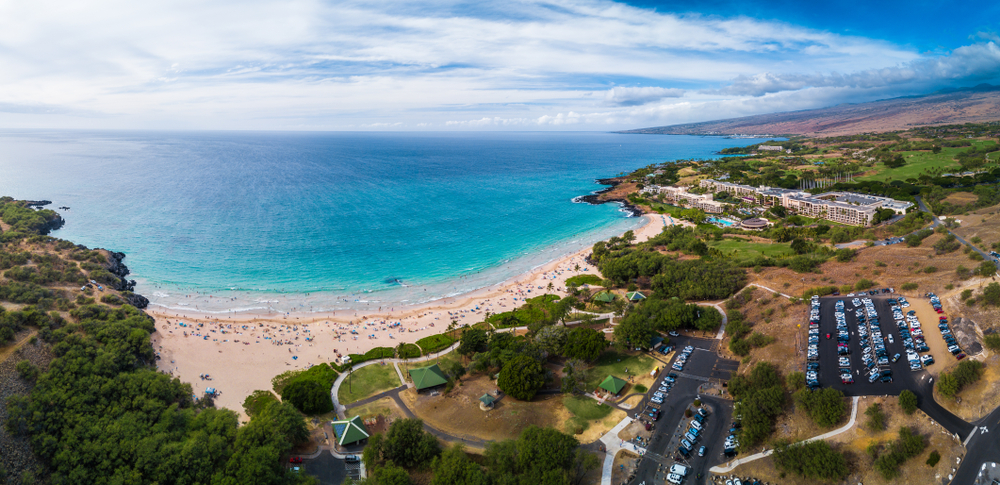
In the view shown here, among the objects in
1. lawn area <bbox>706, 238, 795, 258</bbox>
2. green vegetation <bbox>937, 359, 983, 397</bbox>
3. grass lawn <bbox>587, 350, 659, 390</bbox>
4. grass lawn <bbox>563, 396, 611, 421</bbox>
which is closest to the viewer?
green vegetation <bbox>937, 359, 983, 397</bbox>

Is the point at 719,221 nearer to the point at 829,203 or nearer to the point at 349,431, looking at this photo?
the point at 829,203

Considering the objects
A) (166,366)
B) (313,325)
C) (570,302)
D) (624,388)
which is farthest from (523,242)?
(166,366)

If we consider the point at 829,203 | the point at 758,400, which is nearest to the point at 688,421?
the point at 758,400

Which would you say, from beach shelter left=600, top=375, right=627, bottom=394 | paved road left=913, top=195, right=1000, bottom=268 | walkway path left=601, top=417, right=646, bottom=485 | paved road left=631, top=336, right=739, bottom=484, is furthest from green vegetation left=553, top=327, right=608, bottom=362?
paved road left=913, top=195, right=1000, bottom=268

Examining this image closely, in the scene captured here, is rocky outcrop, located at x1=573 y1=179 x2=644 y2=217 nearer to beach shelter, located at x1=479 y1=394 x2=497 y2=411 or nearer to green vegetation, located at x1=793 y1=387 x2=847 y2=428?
green vegetation, located at x1=793 y1=387 x2=847 y2=428

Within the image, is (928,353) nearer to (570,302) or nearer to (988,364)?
(988,364)

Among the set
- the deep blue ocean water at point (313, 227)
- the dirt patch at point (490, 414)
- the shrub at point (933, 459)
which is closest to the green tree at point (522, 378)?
the dirt patch at point (490, 414)
